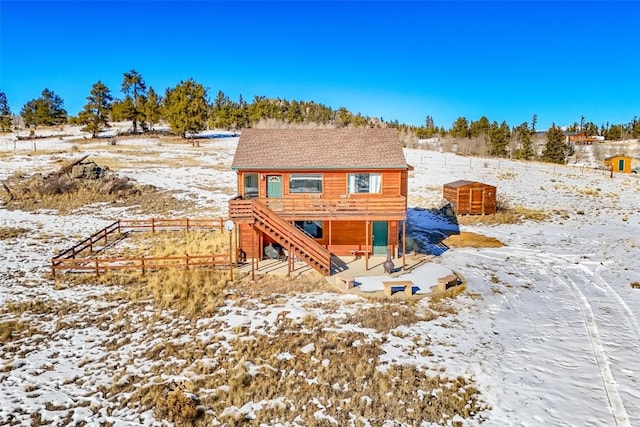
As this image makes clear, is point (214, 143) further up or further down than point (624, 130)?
further down

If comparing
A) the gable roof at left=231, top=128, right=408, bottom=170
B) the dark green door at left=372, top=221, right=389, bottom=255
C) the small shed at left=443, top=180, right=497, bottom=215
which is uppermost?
the gable roof at left=231, top=128, right=408, bottom=170

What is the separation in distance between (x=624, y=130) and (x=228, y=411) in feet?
584

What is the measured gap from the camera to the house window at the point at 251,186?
75.4ft

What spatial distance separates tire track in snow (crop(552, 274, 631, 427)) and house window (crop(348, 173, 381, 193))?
11.1m

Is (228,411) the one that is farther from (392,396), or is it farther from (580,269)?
(580,269)

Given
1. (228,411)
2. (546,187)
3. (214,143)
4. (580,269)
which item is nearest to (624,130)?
(546,187)

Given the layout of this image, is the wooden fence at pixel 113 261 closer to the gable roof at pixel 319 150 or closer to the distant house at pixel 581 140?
the gable roof at pixel 319 150

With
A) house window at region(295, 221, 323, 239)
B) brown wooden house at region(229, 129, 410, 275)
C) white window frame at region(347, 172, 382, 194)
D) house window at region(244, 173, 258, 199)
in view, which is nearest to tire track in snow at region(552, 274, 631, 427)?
brown wooden house at region(229, 129, 410, 275)

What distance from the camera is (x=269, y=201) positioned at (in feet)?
71.0

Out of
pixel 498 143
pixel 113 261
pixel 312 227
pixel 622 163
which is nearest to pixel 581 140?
pixel 498 143

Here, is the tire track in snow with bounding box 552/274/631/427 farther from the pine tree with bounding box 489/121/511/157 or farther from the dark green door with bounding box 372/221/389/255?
the pine tree with bounding box 489/121/511/157

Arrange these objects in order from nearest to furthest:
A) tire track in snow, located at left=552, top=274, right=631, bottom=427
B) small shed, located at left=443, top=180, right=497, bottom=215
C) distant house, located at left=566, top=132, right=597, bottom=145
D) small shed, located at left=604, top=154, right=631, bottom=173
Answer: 1. tire track in snow, located at left=552, top=274, right=631, bottom=427
2. small shed, located at left=443, top=180, right=497, bottom=215
3. small shed, located at left=604, top=154, right=631, bottom=173
4. distant house, located at left=566, top=132, right=597, bottom=145

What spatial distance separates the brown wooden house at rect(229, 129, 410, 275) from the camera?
21.2 m

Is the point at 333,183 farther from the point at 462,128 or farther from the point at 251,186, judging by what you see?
the point at 462,128
